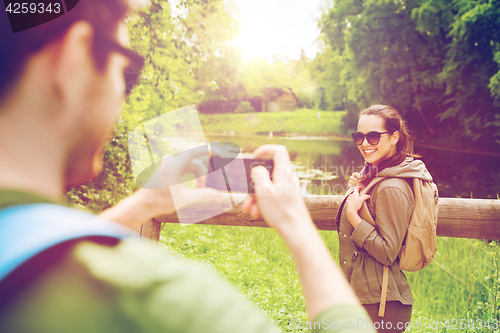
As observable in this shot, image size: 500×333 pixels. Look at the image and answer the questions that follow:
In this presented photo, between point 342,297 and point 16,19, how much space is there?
0.72 meters

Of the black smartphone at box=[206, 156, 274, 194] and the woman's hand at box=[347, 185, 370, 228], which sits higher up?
the black smartphone at box=[206, 156, 274, 194]

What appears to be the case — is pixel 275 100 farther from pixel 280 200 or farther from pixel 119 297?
pixel 119 297

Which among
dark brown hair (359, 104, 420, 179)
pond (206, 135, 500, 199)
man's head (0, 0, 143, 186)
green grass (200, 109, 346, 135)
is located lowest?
pond (206, 135, 500, 199)

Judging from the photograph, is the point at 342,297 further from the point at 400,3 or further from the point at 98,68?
the point at 400,3

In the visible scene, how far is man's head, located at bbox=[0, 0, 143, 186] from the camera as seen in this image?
1.47ft

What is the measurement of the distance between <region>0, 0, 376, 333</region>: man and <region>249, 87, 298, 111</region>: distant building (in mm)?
28635

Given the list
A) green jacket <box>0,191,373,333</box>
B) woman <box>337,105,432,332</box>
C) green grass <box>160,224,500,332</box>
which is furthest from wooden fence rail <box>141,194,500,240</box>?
green jacket <box>0,191,373,333</box>

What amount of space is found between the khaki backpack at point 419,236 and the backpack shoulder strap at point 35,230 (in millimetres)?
1628

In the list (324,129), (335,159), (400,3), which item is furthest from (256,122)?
(400,3)

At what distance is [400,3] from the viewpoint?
16250 mm

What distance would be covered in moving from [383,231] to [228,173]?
1.05 metres

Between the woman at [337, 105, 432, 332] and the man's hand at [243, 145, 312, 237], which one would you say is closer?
the man's hand at [243, 145, 312, 237]

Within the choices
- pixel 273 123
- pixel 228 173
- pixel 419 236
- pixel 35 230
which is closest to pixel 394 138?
pixel 419 236

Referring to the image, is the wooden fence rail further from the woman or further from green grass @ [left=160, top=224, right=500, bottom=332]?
the woman
